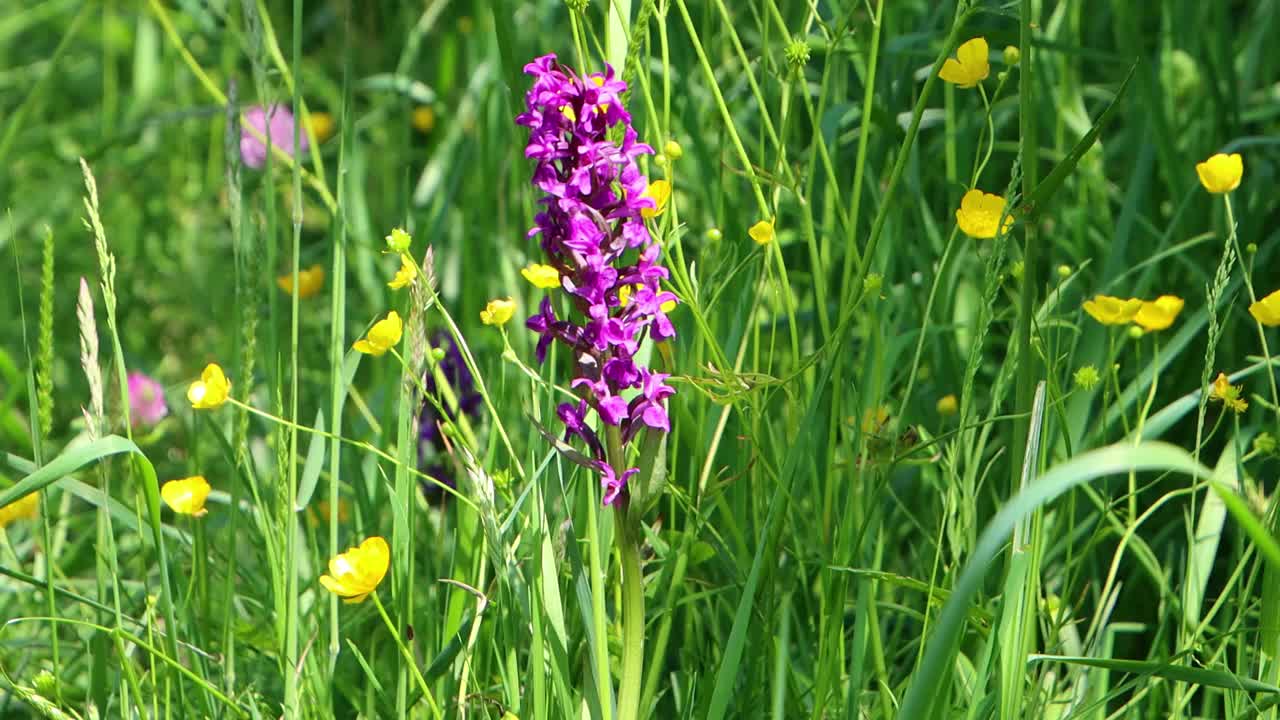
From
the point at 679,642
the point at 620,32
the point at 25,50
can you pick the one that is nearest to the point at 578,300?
the point at 620,32

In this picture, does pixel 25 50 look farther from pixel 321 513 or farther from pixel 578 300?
pixel 578 300

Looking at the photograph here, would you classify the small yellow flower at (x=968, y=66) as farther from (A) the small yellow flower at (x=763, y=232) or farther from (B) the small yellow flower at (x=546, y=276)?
(B) the small yellow flower at (x=546, y=276)

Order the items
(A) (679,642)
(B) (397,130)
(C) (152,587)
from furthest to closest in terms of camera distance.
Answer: (B) (397,130) → (C) (152,587) → (A) (679,642)

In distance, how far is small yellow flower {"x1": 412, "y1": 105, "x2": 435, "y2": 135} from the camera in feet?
9.17

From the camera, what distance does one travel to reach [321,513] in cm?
Result: 183

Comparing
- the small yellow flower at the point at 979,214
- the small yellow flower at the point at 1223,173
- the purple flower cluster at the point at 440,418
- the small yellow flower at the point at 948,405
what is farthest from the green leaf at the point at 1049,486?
the purple flower cluster at the point at 440,418

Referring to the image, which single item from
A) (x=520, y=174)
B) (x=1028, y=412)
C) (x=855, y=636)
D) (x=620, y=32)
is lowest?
(x=855, y=636)

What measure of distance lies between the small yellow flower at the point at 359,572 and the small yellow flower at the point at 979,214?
24.6 inches

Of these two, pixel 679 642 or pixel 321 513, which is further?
pixel 321 513

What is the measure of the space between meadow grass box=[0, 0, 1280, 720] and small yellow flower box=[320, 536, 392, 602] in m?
0.05

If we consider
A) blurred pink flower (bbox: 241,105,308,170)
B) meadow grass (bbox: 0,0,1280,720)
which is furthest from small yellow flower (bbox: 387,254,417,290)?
blurred pink flower (bbox: 241,105,308,170)

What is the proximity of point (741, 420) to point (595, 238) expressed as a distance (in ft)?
0.89

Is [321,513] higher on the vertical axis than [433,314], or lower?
lower

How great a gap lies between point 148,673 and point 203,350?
4.42 ft
